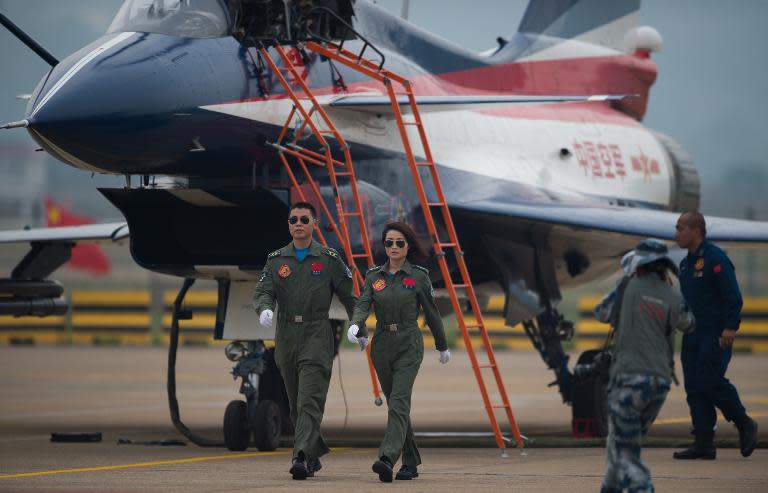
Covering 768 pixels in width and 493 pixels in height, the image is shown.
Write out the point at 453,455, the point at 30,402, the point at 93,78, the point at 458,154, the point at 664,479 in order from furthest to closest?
the point at 30,402, the point at 458,154, the point at 453,455, the point at 93,78, the point at 664,479

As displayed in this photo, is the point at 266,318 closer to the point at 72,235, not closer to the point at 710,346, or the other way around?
the point at 710,346

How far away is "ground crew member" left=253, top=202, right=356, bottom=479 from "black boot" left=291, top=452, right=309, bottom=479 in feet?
0.09

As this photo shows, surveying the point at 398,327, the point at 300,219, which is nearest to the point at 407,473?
the point at 398,327

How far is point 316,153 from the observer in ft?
→ 41.5

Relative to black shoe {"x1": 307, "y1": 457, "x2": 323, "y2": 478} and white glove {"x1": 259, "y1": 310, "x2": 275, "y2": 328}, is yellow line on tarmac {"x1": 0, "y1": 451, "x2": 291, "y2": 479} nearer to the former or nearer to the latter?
black shoe {"x1": 307, "y1": 457, "x2": 323, "y2": 478}

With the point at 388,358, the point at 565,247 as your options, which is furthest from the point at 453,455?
the point at 565,247

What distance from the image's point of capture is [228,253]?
12695 mm

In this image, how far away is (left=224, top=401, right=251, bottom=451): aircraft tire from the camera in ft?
41.0

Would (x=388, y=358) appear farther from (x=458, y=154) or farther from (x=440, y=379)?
(x=440, y=379)

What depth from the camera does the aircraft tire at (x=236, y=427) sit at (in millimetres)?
12492

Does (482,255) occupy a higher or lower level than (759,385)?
higher

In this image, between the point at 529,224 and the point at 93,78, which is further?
the point at 529,224

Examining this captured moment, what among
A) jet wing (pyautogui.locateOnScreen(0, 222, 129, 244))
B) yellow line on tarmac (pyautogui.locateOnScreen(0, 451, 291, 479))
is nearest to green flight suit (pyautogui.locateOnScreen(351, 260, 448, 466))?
yellow line on tarmac (pyautogui.locateOnScreen(0, 451, 291, 479))

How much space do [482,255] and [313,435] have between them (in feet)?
17.4
